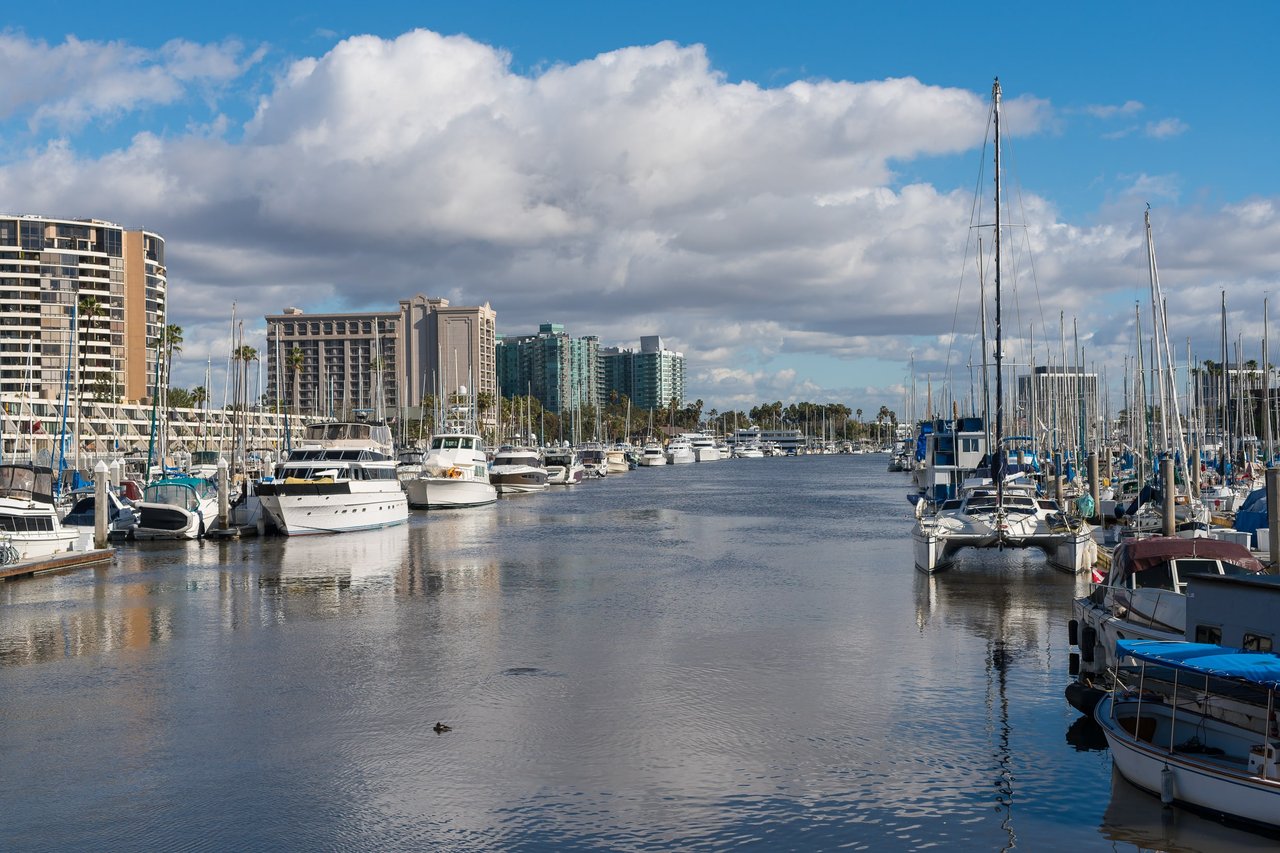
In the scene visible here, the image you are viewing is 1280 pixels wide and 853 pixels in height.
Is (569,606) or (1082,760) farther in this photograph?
(569,606)

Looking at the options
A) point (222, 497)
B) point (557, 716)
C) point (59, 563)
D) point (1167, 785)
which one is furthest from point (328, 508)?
point (1167, 785)

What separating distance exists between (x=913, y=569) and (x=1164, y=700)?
2566 centimetres

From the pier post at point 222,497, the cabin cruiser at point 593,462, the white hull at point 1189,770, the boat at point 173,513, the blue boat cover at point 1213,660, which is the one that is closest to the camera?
the white hull at point 1189,770

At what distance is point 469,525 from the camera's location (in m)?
65.8

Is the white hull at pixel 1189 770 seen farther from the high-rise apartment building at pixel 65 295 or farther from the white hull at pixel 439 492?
the high-rise apartment building at pixel 65 295

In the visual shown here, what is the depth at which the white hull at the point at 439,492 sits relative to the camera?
78500 mm

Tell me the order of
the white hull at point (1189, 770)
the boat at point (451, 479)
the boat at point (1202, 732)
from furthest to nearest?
1. the boat at point (451, 479)
2. the boat at point (1202, 732)
3. the white hull at point (1189, 770)

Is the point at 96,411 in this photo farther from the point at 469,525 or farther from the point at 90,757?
the point at 90,757

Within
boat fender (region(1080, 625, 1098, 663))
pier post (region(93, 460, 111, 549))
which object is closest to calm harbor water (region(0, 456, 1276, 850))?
boat fender (region(1080, 625, 1098, 663))

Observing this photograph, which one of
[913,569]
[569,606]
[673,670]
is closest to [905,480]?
[913,569]

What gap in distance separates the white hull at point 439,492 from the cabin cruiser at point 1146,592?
198 feet

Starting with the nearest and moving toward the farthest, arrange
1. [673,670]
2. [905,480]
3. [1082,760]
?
[1082,760], [673,670], [905,480]

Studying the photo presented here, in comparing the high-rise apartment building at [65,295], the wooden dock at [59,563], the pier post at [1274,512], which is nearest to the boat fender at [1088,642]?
the pier post at [1274,512]

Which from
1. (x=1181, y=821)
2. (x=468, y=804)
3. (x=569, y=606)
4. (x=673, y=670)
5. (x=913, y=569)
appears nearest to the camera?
(x=1181, y=821)
